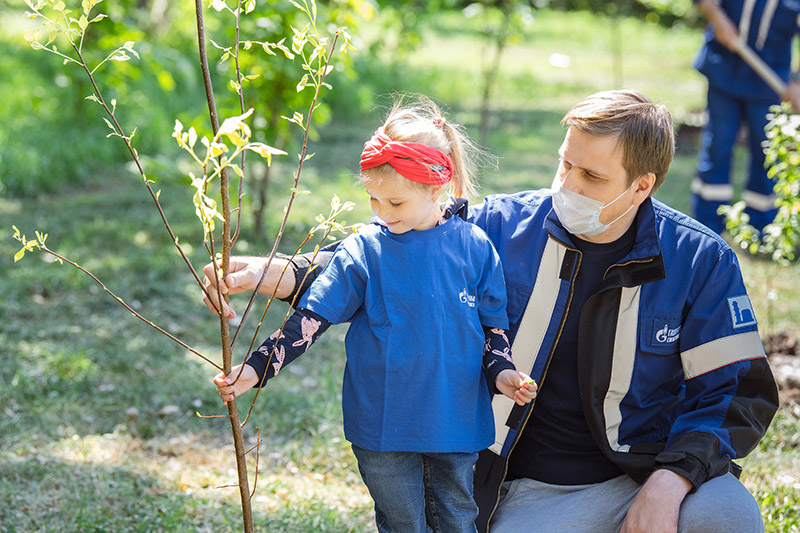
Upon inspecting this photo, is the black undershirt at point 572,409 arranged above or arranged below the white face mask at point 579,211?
below

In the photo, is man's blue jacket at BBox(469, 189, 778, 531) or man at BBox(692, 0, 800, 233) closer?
man's blue jacket at BBox(469, 189, 778, 531)

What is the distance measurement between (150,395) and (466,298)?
2012 millimetres

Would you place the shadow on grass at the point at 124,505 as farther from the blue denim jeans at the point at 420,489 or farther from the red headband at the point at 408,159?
the red headband at the point at 408,159

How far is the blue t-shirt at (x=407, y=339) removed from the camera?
71.5 inches

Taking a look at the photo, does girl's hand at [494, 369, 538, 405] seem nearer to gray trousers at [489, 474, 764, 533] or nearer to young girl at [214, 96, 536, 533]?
young girl at [214, 96, 536, 533]

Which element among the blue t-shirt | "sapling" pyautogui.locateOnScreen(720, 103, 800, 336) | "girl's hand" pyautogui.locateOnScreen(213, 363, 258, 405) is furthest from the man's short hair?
"sapling" pyautogui.locateOnScreen(720, 103, 800, 336)

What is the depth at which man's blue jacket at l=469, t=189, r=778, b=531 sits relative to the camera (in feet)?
6.57

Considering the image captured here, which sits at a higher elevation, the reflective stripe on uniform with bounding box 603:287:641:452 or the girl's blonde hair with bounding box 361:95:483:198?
the girl's blonde hair with bounding box 361:95:483:198

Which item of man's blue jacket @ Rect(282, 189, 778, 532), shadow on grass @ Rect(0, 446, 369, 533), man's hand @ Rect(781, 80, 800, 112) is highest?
man's blue jacket @ Rect(282, 189, 778, 532)

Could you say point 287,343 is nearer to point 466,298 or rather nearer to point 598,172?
point 466,298

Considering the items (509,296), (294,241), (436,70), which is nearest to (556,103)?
(436,70)

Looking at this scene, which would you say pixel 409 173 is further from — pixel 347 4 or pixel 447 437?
pixel 347 4

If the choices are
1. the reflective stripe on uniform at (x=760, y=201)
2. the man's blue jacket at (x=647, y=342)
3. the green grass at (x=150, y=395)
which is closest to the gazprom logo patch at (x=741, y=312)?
the man's blue jacket at (x=647, y=342)

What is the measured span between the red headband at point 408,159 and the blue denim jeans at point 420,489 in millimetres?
643
